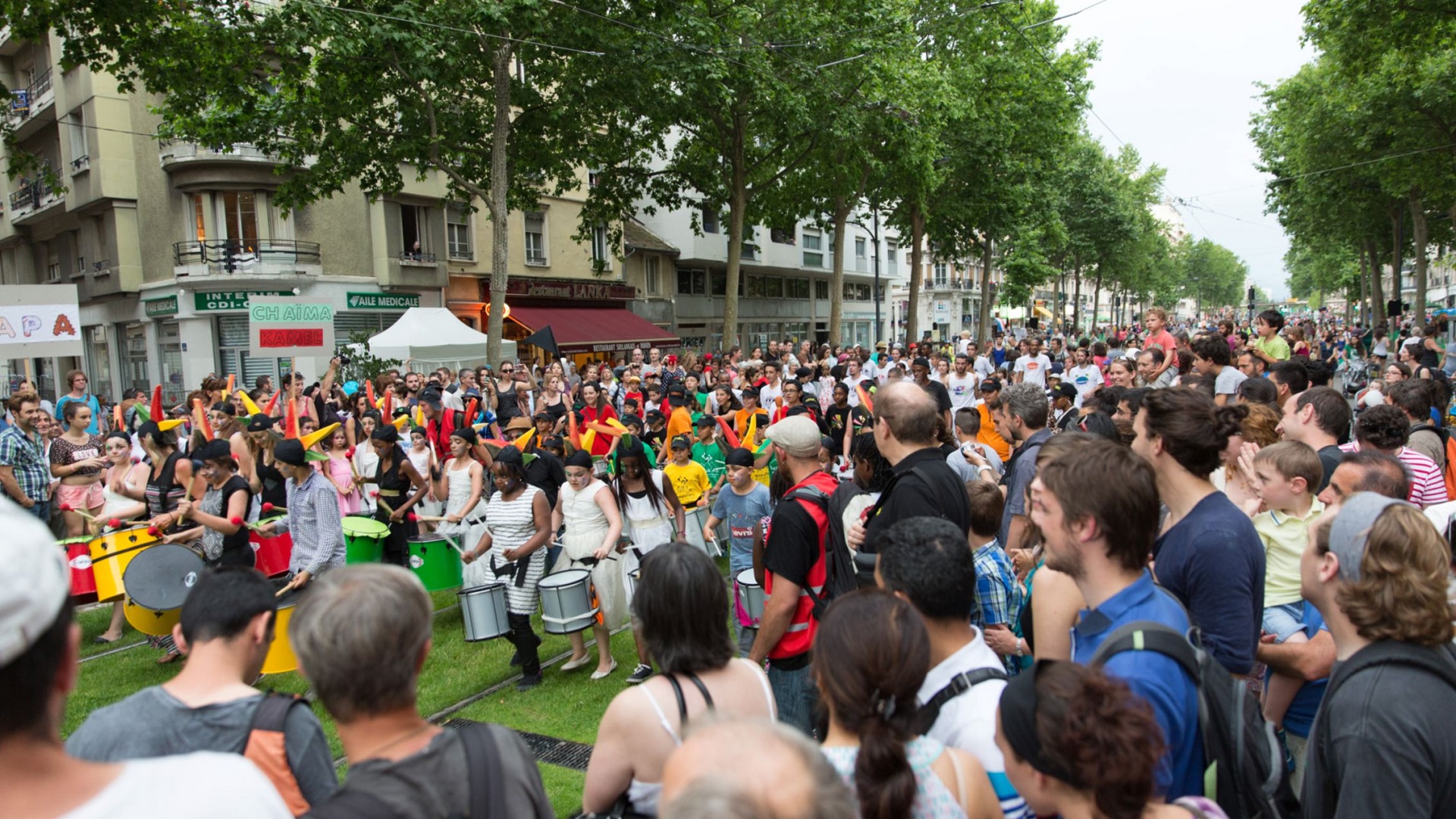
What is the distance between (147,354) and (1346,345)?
126ft

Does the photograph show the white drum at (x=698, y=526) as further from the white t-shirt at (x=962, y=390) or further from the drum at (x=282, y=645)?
the white t-shirt at (x=962, y=390)

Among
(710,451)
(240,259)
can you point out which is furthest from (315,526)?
(240,259)

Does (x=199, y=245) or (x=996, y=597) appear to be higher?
(x=199, y=245)

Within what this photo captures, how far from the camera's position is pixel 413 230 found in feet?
89.8

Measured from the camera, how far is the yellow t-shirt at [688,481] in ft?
26.3

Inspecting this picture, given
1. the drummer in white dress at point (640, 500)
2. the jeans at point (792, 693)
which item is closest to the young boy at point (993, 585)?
the jeans at point (792, 693)

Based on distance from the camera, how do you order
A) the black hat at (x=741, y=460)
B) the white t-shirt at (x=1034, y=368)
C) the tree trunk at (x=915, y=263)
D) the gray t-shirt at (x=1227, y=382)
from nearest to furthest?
the black hat at (x=741, y=460) < the gray t-shirt at (x=1227, y=382) < the white t-shirt at (x=1034, y=368) < the tree trunk at (x=915, y=263)

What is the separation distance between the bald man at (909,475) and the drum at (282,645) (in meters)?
3.96

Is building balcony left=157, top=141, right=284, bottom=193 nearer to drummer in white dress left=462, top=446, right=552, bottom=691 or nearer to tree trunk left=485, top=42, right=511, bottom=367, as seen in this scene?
tree trunk left=485, top=42, right=511, bottom=367

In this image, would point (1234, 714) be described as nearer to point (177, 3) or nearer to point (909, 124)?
point (177, 3)

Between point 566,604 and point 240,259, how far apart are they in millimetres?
22991

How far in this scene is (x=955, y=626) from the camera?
2457mm

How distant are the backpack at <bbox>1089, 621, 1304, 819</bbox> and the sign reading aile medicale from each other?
14.5 m

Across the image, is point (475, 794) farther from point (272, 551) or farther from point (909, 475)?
point (272, 551)
